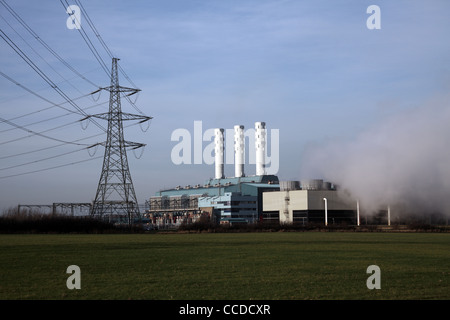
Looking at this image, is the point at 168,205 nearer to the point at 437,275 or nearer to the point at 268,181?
the point at 268,181

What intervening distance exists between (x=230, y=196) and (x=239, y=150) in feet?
40.7

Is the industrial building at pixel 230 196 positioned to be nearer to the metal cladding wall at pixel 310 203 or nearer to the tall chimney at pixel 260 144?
the tall chimney at pixel 260 144

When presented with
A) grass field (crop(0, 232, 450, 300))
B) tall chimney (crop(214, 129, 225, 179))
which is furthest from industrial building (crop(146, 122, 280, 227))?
grass field (crop(0, 232, 450, 300))

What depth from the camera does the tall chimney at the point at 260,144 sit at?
12681 centimetres

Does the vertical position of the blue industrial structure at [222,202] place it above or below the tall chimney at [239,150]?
below

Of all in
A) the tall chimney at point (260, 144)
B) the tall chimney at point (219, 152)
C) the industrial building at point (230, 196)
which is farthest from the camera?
the tall chimney at point (219, 152)

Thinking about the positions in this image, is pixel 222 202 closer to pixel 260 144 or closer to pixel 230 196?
pixel 230 196

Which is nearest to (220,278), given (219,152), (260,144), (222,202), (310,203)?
(310,203)

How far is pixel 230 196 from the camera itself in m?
130

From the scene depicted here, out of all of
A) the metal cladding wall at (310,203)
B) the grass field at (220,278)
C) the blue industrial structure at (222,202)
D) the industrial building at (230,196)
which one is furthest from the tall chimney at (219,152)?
the grass field at (220,278)

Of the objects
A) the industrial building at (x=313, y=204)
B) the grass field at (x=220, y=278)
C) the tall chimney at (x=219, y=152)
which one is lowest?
the grass field at (x=220, y=278)

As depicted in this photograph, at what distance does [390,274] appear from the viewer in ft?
60.7
